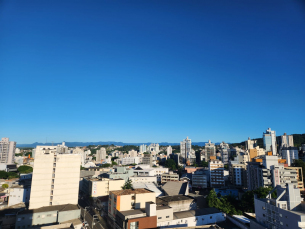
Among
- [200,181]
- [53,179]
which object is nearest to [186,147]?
[200,181]

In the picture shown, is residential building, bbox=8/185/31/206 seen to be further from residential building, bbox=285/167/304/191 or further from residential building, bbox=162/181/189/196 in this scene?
residential building, bbox=285/167/304/191

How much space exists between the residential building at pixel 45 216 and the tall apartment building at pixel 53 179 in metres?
1.42

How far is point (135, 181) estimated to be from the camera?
3522 centimetres

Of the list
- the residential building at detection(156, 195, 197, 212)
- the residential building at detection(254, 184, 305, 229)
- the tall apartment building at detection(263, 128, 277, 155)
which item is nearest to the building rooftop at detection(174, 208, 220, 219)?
the residential building at detection(156, 195, 197, 212)

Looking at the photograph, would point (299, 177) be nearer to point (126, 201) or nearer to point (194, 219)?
point (194, 219)

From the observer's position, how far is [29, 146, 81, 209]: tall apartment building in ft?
61.9

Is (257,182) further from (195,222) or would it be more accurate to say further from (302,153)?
(302,153)

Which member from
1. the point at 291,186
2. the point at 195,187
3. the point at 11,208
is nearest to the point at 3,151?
the point at 11,208

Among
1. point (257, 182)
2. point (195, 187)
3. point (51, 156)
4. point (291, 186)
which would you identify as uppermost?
point (51, 156)

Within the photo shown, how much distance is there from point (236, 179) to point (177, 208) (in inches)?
832

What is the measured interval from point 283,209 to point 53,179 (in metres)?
19.4

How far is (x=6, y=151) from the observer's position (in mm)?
56625

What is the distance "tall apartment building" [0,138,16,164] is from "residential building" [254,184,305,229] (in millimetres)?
64927

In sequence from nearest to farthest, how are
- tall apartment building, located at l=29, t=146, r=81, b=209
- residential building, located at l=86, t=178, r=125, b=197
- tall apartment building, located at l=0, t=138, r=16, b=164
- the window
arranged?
the window
tall apartment building, located at l=29, t=146, r=81, b=209
residential building, located at l=86, t=178, r=125, b=197
tall apartment building, located at l=0, t=138, r=16, b=164
